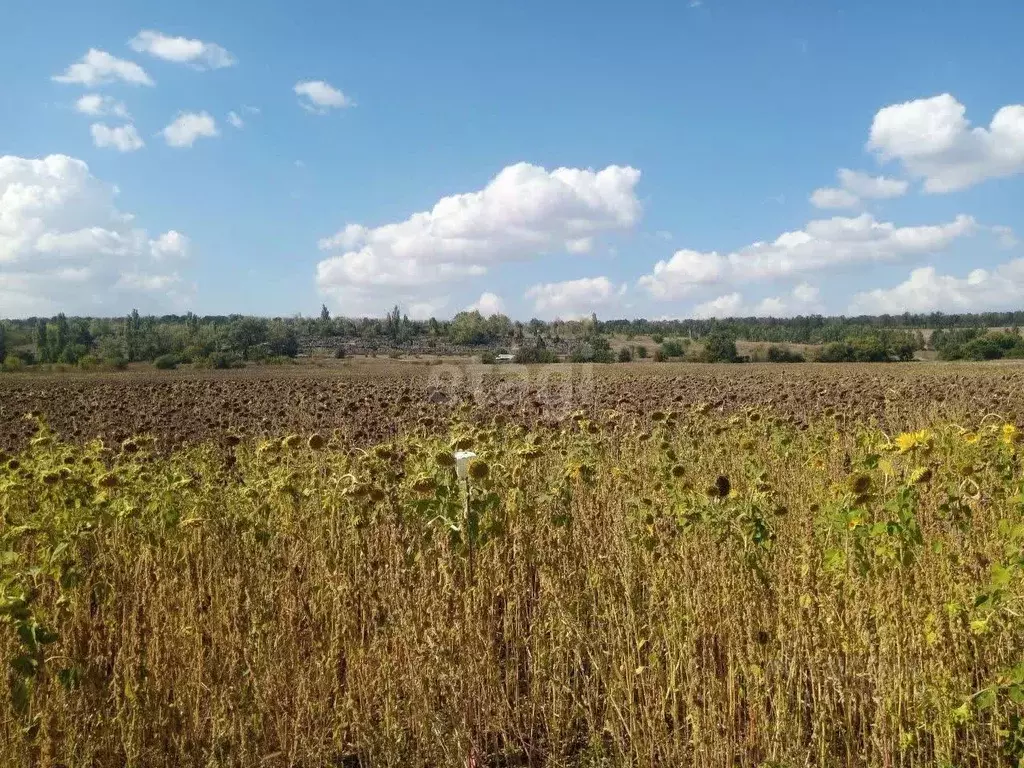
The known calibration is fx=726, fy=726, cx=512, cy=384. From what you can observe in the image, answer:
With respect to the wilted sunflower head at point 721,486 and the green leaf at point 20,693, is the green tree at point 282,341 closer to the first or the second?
the wilted sunflower head at point 721,486

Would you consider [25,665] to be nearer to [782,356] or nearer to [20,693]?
[20,693]

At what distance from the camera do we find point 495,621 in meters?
3.86

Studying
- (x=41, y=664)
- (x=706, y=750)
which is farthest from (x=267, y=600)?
(x=706, y=750)

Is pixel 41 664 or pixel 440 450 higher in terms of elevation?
pixel 440 450

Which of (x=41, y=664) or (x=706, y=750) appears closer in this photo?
(x=706, y=750)

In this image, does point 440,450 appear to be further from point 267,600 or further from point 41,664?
point 41,664

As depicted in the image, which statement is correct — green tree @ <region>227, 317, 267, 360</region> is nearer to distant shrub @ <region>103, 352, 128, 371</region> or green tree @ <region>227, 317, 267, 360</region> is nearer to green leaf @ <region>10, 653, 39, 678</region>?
distant shrub @ <region>103, 352, 128, 371</region>

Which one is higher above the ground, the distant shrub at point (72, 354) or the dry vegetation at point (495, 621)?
the distant shrub at point (72, 354)

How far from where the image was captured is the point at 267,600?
11.4 ft

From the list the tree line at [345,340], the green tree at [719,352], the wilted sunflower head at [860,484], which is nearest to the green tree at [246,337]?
the tree line at [345,340]

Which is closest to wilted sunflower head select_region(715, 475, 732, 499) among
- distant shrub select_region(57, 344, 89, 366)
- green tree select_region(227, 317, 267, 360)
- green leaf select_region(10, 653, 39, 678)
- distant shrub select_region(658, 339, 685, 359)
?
green leaf select_region(10, 653, 39, 678)

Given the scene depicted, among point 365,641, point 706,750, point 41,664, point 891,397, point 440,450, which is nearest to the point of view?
point 706,750

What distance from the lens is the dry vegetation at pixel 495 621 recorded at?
276cm

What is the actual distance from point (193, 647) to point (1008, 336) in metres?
90.6
